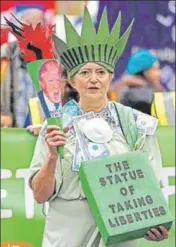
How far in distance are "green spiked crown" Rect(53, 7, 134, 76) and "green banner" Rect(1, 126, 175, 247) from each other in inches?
64.2

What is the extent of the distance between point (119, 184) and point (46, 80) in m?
0.55

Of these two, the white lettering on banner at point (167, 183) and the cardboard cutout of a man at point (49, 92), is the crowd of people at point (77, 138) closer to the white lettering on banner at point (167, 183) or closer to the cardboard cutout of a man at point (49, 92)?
the cardboard cutout of a man at point (49, 92)

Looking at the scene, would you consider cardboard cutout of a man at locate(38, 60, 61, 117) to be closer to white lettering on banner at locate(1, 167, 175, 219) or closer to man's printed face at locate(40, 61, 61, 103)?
man's printed face at locate(40, 61, 61, 103)

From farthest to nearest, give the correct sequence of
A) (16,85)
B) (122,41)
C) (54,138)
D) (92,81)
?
(16,85)
(122,41)
(92,81)
(54,138)

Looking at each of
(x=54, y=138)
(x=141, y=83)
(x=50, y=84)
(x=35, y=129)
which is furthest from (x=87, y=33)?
(x=141, y=83)

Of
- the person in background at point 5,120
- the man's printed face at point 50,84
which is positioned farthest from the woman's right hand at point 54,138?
the person in background at point 5,120

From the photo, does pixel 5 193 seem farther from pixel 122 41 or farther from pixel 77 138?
pixel 122 41

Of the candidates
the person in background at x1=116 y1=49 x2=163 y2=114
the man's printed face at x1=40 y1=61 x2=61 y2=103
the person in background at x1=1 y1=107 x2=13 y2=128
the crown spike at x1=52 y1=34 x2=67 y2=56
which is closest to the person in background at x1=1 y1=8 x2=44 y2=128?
the person in background at x1=1 y1=107 x2=13 y2=128

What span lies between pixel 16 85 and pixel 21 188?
351cm

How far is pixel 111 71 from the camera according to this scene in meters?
4.27

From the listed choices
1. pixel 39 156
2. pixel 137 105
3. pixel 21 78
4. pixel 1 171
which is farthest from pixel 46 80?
pixel 21 78

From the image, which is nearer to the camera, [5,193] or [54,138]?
[54,138]

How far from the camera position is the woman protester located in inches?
160

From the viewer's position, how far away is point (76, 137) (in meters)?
4.18
